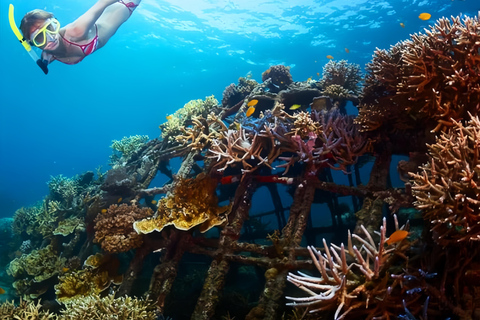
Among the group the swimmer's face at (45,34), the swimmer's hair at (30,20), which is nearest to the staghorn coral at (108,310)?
the swimmer's face at (45,34)

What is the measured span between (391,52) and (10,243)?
55.4 feet

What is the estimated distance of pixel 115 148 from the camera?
10.5m

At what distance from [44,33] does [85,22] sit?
68 centimetres

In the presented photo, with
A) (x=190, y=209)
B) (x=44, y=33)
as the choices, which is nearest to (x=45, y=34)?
(x=44, y=33)

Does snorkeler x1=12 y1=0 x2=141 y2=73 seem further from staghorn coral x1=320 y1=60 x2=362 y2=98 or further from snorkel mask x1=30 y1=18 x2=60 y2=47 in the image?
staghorn coral x1=320 y1=60 x2=362 y2=98

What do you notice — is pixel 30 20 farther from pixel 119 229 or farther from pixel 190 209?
pixel 119 229

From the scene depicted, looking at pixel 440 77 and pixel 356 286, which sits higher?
pixel 440 77

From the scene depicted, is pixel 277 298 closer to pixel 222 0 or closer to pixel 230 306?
pixel 230 306

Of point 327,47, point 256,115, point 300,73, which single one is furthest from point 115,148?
point 300,73

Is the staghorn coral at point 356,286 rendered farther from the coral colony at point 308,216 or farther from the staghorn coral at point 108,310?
the staghorn coral at point 108,310

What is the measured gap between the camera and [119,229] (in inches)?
239

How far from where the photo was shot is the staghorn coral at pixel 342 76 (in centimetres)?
760

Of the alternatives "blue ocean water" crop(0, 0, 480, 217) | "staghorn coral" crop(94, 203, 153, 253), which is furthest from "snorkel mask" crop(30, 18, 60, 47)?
"blue ocean water" crop(0, 0, 480, 217)

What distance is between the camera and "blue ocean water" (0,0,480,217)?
2623cm
